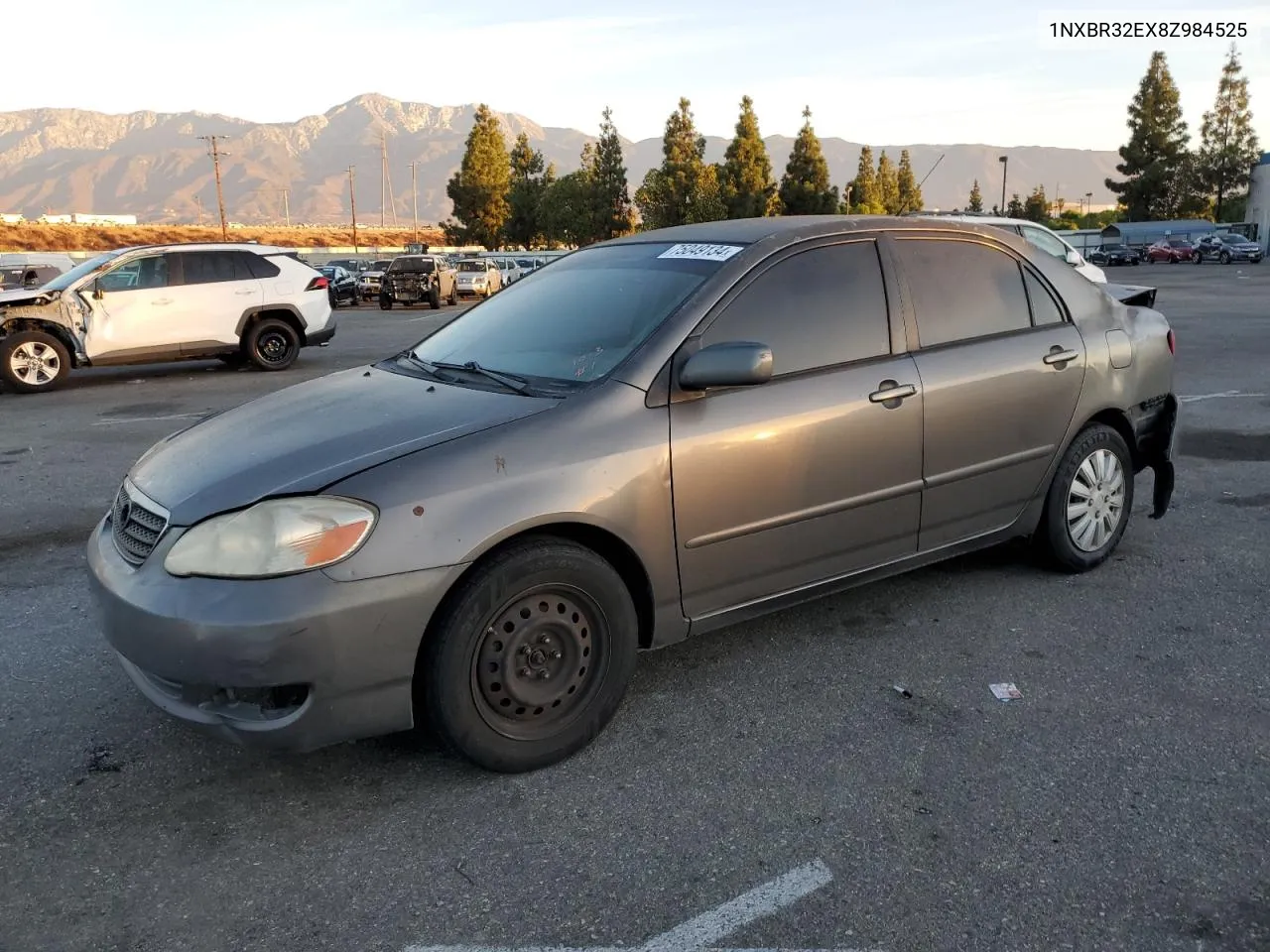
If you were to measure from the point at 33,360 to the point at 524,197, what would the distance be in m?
51.5

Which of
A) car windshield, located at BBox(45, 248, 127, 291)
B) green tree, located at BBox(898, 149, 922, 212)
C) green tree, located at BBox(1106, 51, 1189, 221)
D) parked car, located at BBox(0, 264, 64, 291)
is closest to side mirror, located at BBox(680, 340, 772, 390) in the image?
car windshield, located at BBox(45, 248, 127, 291)

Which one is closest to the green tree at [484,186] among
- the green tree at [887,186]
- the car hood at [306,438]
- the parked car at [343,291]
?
the parked car at [343,291]

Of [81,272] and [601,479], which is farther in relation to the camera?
[81,272]

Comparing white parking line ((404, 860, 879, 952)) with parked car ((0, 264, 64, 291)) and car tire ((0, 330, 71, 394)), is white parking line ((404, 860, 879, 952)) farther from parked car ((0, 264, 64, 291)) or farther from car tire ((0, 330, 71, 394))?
parked car ((0, 264, 64, 291))

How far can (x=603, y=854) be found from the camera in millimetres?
2799

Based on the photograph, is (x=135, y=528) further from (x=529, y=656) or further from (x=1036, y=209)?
(x=1036, y=209)

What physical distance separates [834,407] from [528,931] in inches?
82.8

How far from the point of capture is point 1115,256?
58.0 meters

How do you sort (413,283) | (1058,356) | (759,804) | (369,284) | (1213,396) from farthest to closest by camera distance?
(369,284) < (413,283) < (1213,396) < (1058,356) < (759,804)

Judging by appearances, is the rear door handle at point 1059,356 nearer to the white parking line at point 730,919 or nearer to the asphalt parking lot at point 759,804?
the asphalt parking lot at point 759,804

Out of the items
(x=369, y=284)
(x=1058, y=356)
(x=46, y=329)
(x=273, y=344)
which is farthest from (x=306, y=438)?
(x=369, y=284)

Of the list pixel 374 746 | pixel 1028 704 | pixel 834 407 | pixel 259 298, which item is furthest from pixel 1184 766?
pixel 259 298

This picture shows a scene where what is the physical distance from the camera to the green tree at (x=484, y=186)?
2419 inches

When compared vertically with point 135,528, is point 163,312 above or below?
above
